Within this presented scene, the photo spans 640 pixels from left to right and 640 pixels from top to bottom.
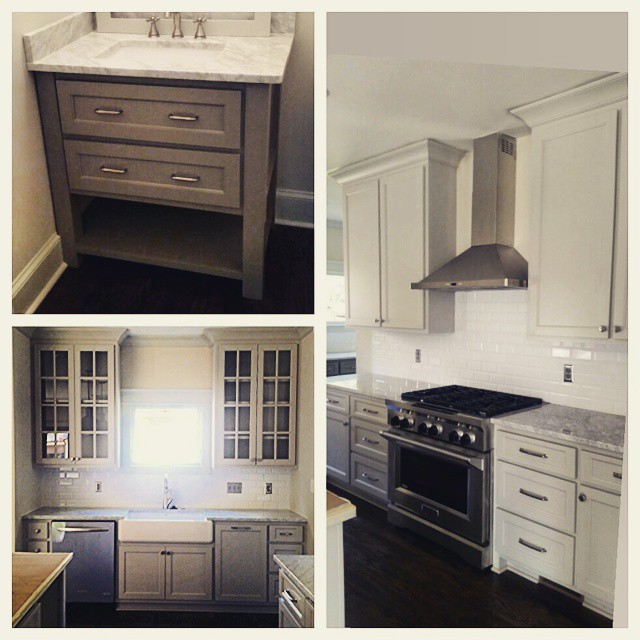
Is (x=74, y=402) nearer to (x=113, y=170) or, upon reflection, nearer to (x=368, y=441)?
(x=113, y=170)

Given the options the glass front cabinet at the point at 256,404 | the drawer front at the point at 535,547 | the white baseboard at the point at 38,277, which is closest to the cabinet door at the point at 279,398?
the glass front cabinet at the point at 256,404

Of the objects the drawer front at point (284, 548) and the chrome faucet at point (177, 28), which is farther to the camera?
the drawer front at point (284, 548)

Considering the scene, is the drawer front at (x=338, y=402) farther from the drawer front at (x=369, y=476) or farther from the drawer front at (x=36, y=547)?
the drawer front at (x=36, y=547)

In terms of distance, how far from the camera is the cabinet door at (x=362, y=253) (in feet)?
11.2

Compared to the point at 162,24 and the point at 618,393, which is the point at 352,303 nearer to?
the point at 618,393

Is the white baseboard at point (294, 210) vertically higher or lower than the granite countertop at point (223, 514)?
higher

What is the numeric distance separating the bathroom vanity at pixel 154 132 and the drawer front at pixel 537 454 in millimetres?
1726

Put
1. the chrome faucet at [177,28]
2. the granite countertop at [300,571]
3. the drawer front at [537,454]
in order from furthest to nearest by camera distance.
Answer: the drawer front at [537,454] < the granite countertop at [300,571] < the chrome faucet at [177,28]

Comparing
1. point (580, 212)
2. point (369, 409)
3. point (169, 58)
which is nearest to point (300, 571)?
point (169, 58)

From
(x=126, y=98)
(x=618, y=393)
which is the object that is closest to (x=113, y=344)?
(x=126, y=98)

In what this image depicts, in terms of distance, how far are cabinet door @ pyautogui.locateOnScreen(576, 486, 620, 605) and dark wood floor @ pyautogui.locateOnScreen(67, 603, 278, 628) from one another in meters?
1.44

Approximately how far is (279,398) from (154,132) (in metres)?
1.20

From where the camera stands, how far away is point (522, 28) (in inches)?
42.7
